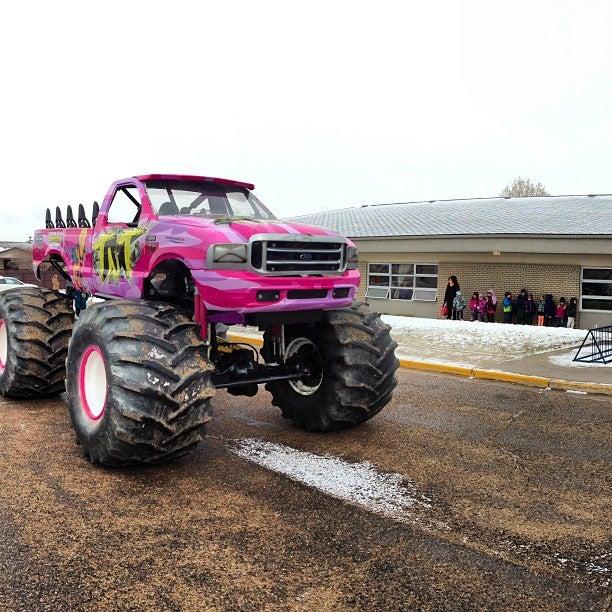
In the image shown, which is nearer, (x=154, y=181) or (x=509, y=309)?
(x=154, y=181)

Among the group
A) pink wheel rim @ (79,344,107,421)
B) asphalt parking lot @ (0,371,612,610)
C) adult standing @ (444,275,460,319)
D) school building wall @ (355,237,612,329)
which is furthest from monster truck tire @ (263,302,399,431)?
adult standing @ (444,275,460,319)

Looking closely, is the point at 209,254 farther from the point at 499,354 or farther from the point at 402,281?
the point at 402,281

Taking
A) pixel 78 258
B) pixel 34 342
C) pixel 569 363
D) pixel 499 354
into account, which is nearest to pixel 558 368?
pixel 569 363

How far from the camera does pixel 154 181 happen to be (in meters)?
6.00

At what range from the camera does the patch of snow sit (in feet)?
14.2

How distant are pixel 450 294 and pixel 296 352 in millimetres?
16226

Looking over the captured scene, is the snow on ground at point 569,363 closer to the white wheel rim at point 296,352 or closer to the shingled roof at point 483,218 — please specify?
the white wheel rim at point 296,352

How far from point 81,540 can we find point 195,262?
86.6 inches

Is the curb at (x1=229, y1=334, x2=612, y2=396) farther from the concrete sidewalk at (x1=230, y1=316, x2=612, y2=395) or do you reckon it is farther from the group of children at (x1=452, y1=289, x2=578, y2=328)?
the group of children at (x1=452, y1=289, x2=578, y2=328)

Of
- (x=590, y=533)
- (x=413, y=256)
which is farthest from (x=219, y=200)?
(x=413, y=256)

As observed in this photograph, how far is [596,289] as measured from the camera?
2016cm

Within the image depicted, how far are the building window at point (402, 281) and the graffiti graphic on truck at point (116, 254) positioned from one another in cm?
1843

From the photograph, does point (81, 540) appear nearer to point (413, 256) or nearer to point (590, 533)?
point (590, 533)

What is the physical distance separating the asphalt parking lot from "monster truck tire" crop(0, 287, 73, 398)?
1.66 feet
